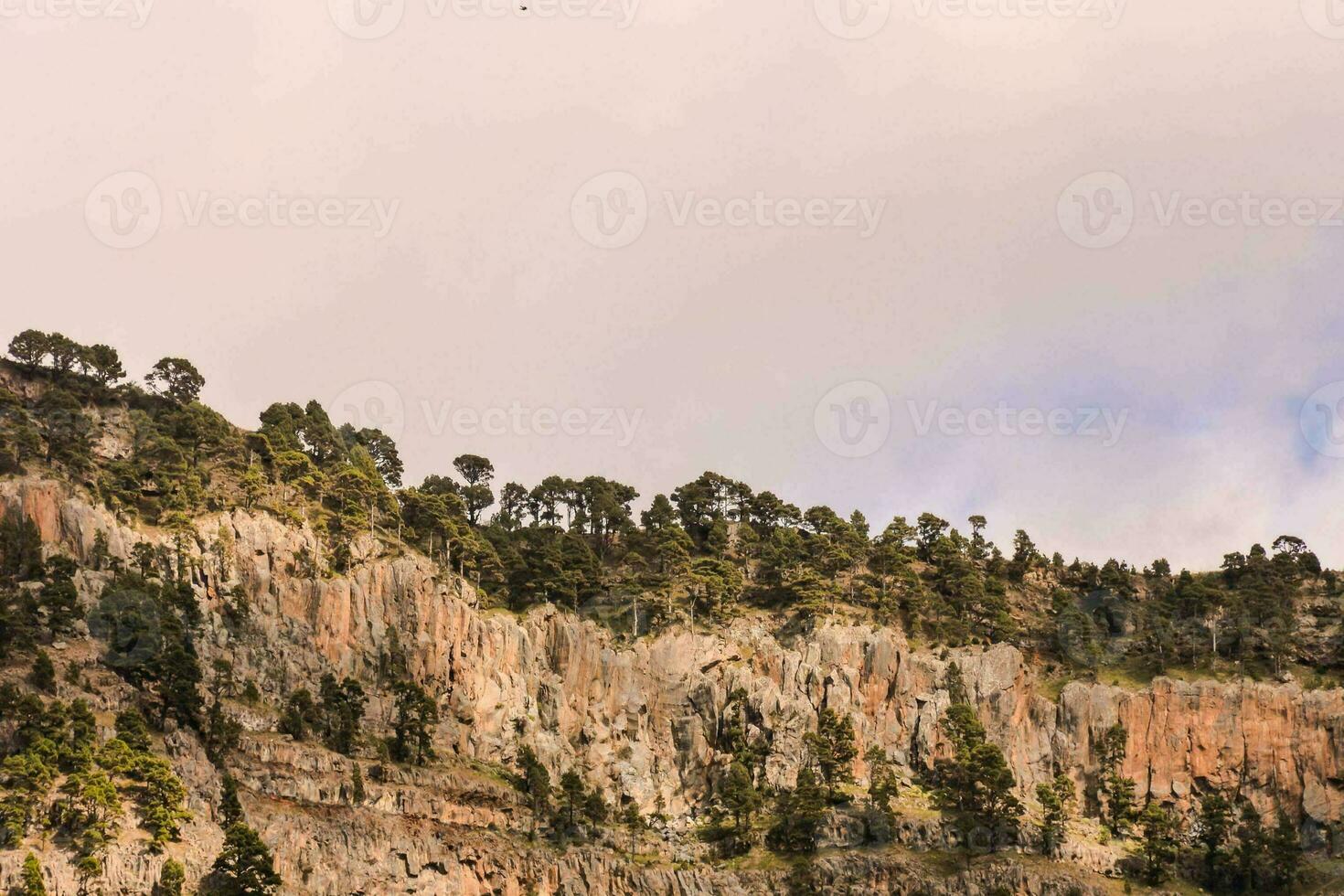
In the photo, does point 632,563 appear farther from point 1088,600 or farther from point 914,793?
point 1088,600

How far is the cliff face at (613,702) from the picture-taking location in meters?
125

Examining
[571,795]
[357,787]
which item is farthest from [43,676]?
[571,795]

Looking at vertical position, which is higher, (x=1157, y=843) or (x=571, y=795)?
(x=1157, y=843)

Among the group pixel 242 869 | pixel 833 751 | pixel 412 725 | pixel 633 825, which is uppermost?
pixel 833 751

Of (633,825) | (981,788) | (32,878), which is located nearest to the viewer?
(32,878)

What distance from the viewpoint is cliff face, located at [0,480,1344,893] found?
409 ft

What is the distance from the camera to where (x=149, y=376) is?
161 metres

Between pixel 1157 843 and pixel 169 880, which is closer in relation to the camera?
pixel 169 880

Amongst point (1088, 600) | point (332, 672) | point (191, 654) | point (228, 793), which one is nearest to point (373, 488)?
point (332, 672)

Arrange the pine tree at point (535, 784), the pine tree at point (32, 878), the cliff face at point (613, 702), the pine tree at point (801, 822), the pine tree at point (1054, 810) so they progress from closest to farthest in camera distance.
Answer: the pine tree at point (32, 878)
the cliff face at point (613, 702)
the pine tree at point (535, 784)
the pine tree at point (801, 822)
the pine tree at point (1054, 810)

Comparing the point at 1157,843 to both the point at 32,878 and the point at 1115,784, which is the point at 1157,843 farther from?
the point at 32,878

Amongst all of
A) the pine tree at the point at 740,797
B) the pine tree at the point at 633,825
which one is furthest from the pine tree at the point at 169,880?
the pine tree at the point at 740,797

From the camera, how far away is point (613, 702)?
5694 inches

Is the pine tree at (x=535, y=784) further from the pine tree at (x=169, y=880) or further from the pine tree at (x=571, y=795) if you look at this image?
the pine tree at (x=169, y=880)
